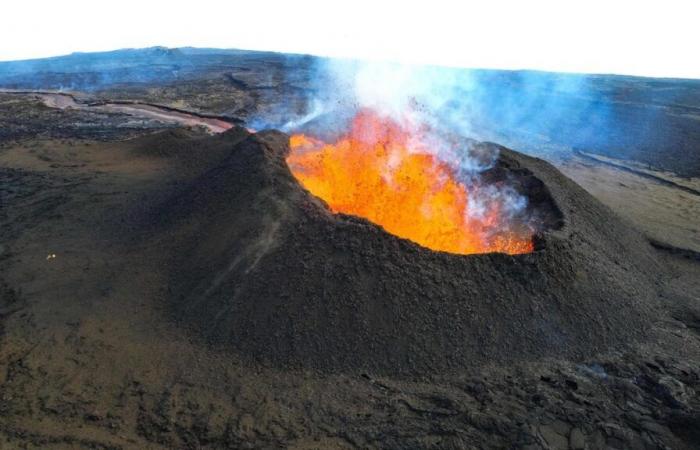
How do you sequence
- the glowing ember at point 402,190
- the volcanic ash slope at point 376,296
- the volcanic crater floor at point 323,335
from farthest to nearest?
the glowing ember at point 402,190
the volcanic ash slope at point 376,296
the volcanic crater floor at point 323,335

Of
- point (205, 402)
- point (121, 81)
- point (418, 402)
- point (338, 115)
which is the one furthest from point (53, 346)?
point (121, 81)

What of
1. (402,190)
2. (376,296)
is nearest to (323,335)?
(376,296)

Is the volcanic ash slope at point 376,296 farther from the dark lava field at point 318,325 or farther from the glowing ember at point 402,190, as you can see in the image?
the glowing ember at point 402,190

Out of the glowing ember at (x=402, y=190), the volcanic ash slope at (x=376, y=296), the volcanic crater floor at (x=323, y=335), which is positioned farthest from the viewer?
the glowing ember at (x=402, y=190)

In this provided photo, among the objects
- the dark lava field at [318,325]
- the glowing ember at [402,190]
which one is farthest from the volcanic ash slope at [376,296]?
the glowing ember at [402,190]

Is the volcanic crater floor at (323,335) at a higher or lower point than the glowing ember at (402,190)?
lower

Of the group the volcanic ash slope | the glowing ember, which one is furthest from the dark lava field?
the glowing ember

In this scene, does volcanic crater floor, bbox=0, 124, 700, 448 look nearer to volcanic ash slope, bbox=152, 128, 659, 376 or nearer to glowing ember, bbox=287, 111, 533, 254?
volcanic ash slope, bbox=152, 128, 659, 376

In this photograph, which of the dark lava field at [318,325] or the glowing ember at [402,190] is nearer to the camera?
the dark lava field at [318,325]
